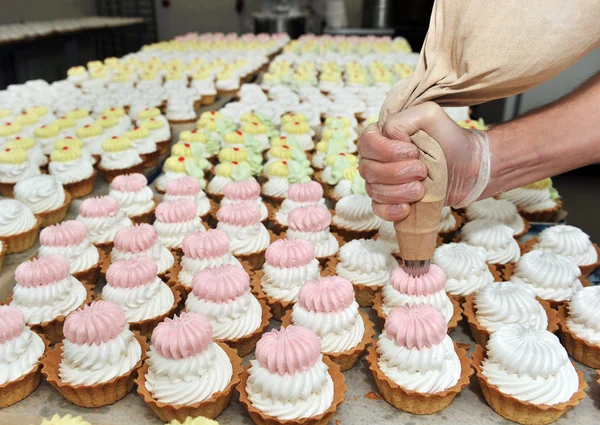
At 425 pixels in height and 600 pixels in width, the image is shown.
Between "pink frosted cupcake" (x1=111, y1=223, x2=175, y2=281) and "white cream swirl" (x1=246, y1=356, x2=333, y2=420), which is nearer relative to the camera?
"white cream swirl" (x1=246, y1=356, x2=333, y2=420)

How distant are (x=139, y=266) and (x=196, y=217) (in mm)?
770

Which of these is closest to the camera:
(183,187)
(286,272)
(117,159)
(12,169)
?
(286,272)

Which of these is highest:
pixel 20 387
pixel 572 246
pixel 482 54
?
pixel 482 54

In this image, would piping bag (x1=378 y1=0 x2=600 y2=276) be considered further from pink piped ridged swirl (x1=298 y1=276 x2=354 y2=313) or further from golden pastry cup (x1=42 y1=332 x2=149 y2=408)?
golden pastry cup (x1=42 y1=332 x2=149 y2=408)

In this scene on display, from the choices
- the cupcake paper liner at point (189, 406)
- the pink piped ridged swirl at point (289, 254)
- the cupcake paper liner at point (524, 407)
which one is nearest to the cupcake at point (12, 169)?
the pink piped ridged swirl at point (289, 254)

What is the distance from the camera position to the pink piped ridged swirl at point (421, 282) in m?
2.32

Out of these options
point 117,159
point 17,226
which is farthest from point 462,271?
point 117,159

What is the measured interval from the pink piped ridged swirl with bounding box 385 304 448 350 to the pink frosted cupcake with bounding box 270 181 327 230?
1277 millimetres

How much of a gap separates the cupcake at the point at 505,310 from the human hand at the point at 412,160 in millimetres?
530

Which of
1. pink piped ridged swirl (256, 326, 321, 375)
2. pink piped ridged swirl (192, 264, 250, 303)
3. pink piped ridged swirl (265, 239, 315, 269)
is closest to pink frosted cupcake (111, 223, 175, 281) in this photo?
pink piped ridged swirl (192, 264, 250, 303)

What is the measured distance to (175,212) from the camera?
299 cm

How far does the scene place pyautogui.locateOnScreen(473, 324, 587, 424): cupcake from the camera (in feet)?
6.39

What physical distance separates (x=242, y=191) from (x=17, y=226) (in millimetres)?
1283

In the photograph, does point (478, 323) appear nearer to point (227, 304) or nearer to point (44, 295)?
point (227, 304)
